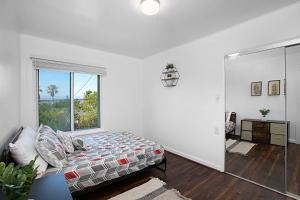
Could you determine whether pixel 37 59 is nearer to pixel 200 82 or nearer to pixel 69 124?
pixel 69 124

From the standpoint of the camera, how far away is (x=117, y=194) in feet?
6.71

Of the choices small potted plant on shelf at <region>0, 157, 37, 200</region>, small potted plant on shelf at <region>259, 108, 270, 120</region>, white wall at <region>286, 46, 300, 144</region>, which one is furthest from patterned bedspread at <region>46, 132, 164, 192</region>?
white wall at <region>286, 46, 300, 144</region>

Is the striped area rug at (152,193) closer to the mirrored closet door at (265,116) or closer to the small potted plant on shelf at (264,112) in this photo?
the mirrored closet door at (265,116)

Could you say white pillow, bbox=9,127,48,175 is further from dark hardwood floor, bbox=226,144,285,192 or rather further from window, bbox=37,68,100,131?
dark hardwood floor, bbox=226,144,285,192

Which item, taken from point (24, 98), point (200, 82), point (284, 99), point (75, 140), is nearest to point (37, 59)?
point (24, 98)

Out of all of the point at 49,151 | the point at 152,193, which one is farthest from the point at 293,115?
the point at 49,151

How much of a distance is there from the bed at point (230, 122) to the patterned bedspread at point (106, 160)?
1229 mm

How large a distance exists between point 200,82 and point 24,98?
332 cm

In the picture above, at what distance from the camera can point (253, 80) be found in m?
2.42

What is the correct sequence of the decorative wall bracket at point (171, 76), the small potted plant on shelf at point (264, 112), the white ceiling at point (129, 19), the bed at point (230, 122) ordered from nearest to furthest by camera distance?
the white ceiling at point (129, 19)
the small potted plant on shelf at point (264, 112)
the bed at point (230, 122)
the decorative wall bracket at point (171, 76)

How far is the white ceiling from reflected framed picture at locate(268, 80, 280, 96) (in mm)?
985

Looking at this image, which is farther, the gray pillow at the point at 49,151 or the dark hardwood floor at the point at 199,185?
the dark hardwood floor at the point at 199,185

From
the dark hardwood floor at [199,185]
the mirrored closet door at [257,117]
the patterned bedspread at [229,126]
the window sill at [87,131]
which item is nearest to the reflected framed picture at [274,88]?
the mirrored closet door at [257,117]

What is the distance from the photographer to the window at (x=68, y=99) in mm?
3047
